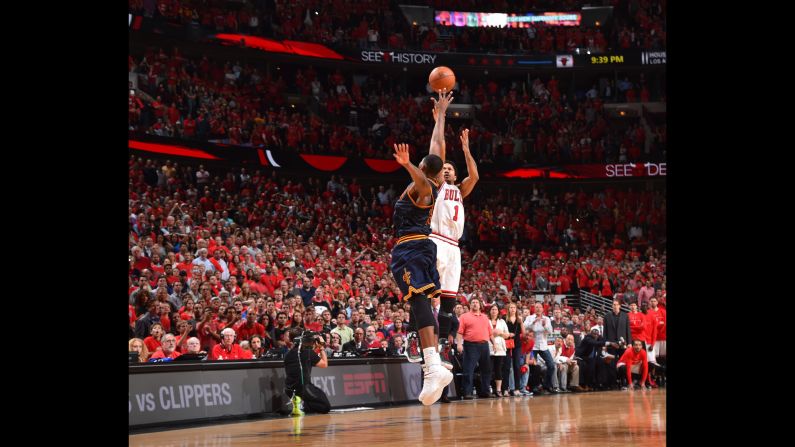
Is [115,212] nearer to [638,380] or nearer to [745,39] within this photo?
[745,39]

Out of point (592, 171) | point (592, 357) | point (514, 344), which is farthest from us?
point (592, 171)

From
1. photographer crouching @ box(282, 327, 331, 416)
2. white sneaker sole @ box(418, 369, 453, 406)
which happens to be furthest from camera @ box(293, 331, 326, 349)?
white sneaker sole @ box(418, 369, 453, 406)

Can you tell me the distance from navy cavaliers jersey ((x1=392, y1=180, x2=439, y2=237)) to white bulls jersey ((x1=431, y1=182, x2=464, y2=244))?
0.66 m

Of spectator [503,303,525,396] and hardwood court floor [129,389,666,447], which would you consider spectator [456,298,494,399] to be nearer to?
spectator [503,303,525,396]

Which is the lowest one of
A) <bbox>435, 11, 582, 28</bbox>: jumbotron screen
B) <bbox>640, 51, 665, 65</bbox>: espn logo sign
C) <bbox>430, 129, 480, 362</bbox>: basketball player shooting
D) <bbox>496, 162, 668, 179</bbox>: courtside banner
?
<bbox>430, 129, 480, 362</bbox>: basketball player shooting

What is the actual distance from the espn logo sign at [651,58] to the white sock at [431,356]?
2905 centimetres

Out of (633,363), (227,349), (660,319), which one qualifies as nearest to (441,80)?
(227,349)

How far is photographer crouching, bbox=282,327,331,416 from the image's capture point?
12.9 m

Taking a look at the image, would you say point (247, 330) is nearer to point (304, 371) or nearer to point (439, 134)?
point (304, 371)

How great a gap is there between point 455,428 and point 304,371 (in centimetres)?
339

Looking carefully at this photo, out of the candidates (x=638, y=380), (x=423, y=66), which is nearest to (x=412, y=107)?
(x=423, y=66)

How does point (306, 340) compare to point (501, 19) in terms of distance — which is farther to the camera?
point (501, 19)

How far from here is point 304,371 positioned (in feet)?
42.3

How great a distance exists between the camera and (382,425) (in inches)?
432
